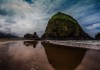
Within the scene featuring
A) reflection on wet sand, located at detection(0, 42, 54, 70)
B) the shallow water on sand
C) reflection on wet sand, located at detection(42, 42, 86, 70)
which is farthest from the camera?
reflection on wet sand, located at detection(42, 42, 86, 70)

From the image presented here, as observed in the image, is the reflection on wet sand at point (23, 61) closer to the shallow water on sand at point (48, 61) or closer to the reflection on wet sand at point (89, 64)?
the shallow water on sand at point (48, 61)

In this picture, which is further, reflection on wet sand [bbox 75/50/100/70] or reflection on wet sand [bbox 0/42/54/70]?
reflection on wet sand [bbox 75/50/100/70]

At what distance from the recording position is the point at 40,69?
15.1ft

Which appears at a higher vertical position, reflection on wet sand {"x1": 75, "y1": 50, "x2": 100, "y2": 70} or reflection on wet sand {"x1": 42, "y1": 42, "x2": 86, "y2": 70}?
reflection on wet sand {"x1": 42, "y1": 42, "x2": 86, "y2": 70}

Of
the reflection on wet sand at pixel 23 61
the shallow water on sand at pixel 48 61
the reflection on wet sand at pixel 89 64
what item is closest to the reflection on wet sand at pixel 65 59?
the shallow water on sand at pixel 48 61

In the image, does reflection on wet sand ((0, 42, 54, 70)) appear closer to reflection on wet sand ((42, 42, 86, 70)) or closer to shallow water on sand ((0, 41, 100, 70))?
shallow water on sand ((0, 41, 100, 70))

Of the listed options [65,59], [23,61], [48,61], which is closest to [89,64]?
[65,59]

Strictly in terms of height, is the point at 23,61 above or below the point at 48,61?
above

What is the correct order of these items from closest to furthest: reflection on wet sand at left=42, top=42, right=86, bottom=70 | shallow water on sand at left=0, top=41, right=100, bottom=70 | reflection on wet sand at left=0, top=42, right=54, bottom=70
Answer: reflection on wet sand at left=0, top=42, right=54, bottom=70 → shallow water on sand at left=0, top=41, right=100, bottom=70 → reflection on wet sand at left=42, top=42, right=86, bottom=70

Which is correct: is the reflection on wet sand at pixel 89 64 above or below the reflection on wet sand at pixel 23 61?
below

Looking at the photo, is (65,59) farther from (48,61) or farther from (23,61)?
(23,61)

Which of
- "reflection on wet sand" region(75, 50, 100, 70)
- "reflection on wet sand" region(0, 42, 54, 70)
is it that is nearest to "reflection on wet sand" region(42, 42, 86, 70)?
"reflection on wet sand" region(75, 50, 100, 70)

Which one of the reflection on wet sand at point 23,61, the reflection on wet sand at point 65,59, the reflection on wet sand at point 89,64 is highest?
the reflection on wet sand at point 23,61

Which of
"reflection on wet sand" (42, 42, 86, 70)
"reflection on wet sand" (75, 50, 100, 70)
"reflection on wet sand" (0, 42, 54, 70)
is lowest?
"reflection on wet sand" (75, 50, 100, 70)
